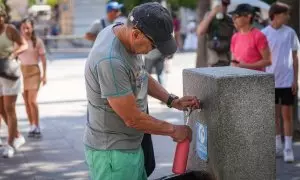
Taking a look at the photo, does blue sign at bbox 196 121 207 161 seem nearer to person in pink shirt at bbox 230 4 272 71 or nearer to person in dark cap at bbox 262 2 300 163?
person in pink shirt at bbox 230 4 272 71

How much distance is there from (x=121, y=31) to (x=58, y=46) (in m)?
31.9

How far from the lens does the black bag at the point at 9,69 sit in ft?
24.2

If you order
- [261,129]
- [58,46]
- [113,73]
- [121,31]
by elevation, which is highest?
[121,31]

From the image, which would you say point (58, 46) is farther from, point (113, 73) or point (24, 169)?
point (113, 73)

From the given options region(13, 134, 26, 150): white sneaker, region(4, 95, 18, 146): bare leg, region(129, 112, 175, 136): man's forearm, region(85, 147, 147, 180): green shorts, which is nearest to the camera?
region(129, 112, 175, 136): man's forearm

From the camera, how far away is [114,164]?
3.43 metres

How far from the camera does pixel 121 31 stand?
3.33m

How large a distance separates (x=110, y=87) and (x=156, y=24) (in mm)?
410

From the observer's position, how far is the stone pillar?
3539 millimetres

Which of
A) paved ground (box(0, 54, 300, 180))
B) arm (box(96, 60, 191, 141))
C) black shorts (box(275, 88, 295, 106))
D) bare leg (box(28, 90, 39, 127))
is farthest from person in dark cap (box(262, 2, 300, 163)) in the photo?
arm (box(96, 60, 191, 141))

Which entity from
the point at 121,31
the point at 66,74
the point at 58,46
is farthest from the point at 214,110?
the point at 58,46

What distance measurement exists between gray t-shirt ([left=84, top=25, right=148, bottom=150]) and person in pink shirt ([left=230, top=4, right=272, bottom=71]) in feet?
9.90

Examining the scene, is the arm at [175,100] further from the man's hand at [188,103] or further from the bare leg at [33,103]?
the bare leg at [33,103]

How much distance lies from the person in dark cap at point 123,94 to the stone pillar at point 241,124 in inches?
8.6
